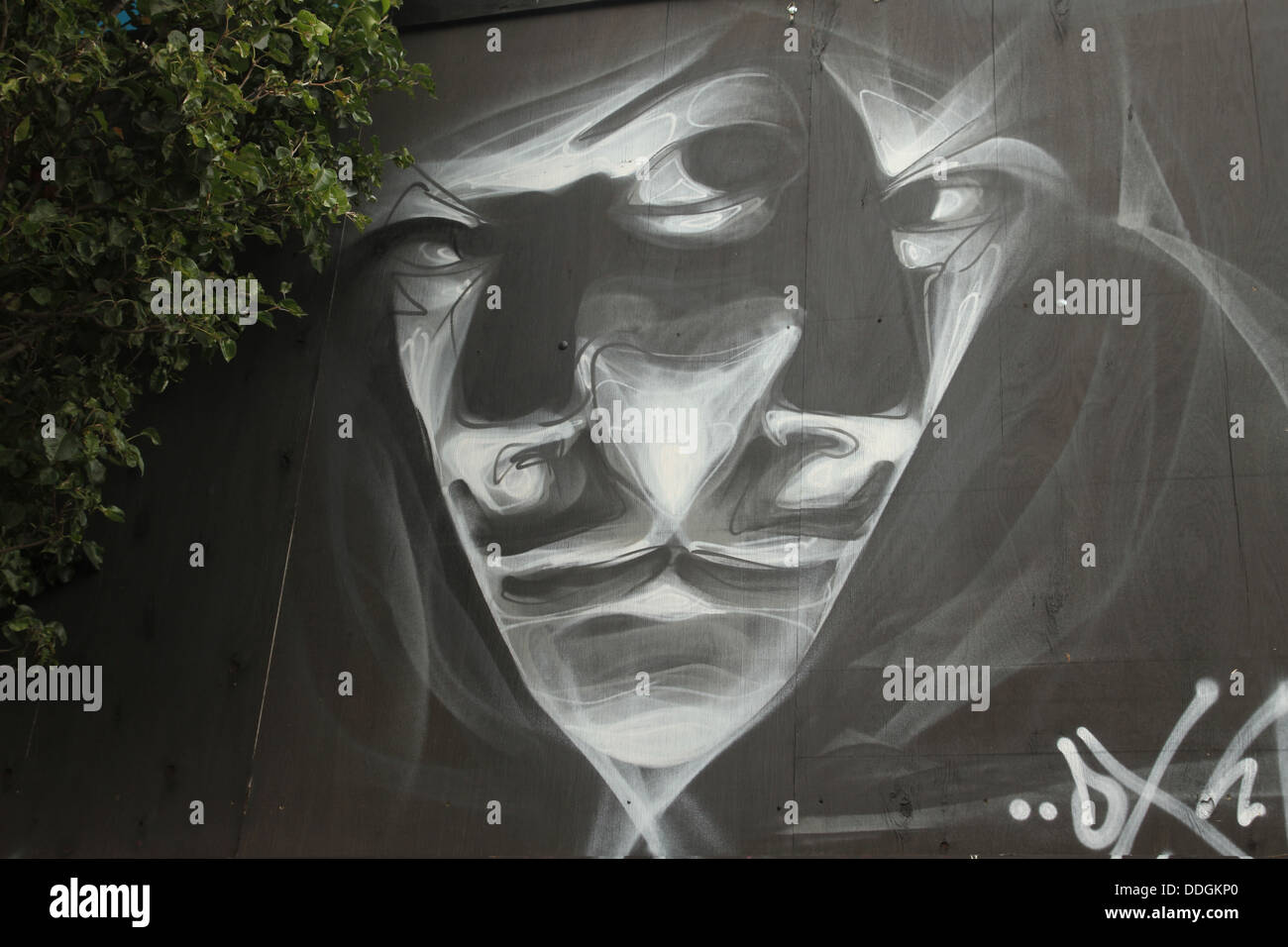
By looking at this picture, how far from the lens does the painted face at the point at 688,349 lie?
17.3 feet

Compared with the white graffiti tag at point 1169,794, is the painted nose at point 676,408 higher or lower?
higher

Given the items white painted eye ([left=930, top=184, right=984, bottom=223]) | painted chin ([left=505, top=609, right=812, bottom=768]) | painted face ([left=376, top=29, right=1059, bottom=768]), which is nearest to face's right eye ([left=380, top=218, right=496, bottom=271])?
painted face ([left=376, top=29, right=1059, bottom=768])

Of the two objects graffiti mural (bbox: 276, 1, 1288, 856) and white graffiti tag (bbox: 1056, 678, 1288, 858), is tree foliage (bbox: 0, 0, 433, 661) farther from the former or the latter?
white graffiti tag (bbox: 1056, 678, 1288, 858)

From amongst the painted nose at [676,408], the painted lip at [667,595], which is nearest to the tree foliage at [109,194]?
the painted nose at [676,408]

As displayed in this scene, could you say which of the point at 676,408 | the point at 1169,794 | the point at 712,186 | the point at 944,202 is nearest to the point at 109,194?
the point at 676,408

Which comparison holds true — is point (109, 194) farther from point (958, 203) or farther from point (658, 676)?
point (958, 203)

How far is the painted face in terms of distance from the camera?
527 centimetres

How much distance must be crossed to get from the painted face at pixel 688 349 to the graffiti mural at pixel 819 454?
2 cm

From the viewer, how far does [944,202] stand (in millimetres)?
5547

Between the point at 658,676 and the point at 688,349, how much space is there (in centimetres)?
160

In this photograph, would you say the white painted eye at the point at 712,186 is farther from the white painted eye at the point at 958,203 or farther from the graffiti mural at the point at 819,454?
the white painted eye at the point at 958,203

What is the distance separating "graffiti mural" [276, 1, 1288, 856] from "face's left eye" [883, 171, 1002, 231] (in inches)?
0.8

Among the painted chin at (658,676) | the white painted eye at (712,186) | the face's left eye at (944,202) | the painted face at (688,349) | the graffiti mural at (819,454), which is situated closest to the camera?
the graffiti mural at (819,454)

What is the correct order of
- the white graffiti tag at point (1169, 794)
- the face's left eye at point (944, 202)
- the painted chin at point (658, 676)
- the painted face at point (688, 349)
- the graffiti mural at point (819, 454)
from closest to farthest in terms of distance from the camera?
the white graffiti tag at point (1169, 794) < the graffiti mural at point (819, 454) < the painted chin at point (658, 676) < the painted face at point (688, 349) < the face's left eye at point (944, 202)
